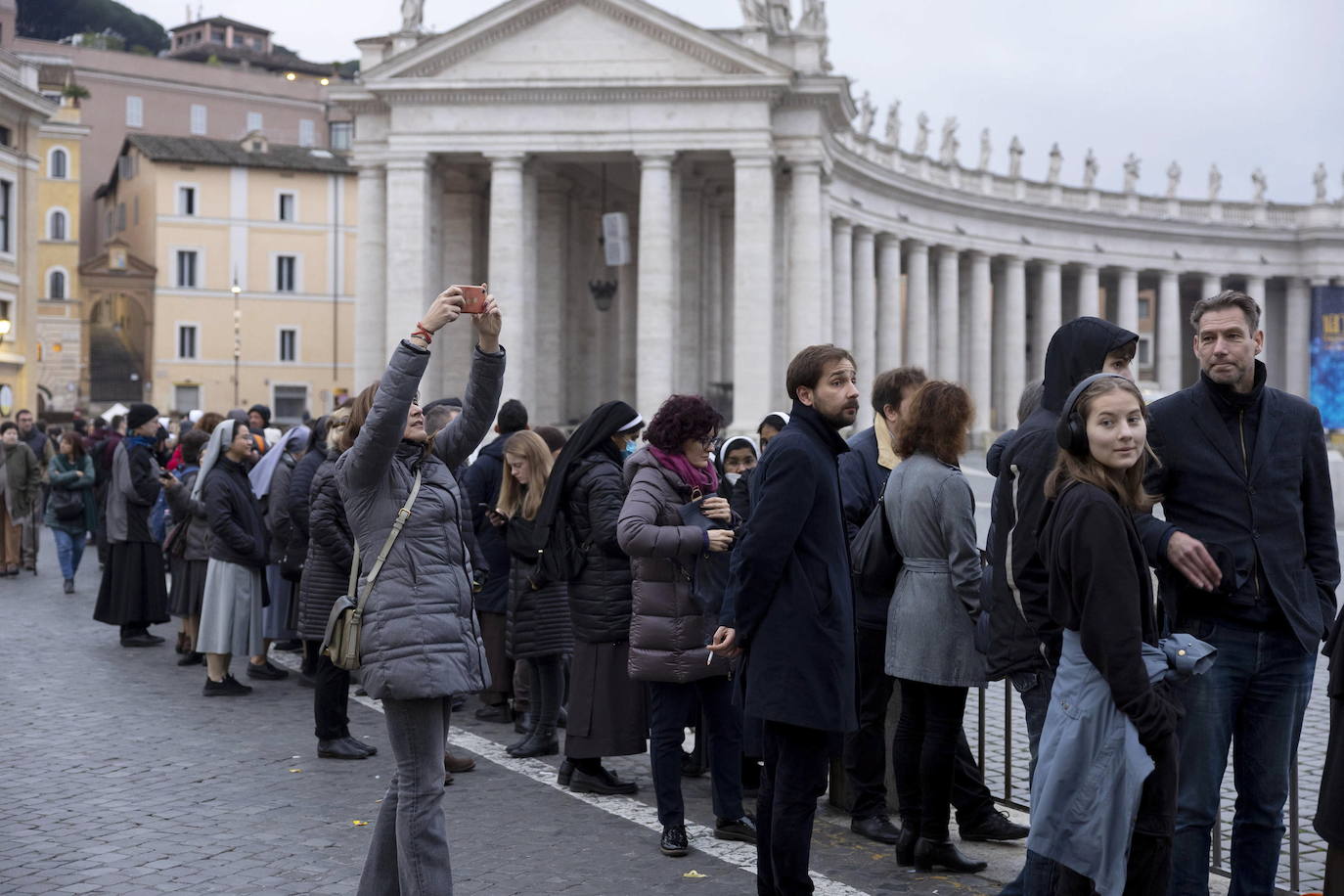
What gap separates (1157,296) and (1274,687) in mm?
63170

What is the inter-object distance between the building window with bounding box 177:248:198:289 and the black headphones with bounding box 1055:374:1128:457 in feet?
208

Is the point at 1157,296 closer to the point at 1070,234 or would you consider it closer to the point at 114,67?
the point at 1070,234

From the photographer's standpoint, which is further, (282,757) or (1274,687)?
(282,757)

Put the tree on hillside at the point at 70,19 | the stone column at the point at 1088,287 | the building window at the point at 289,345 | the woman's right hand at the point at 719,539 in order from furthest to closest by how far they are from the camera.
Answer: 1. the tree on hillside at the point at 70,19
2. the building window at the point at 289,345
3. the stone column at the point at 1088,287
4. the woman's right hand at the point at 719,539

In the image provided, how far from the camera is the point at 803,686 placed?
559 cm

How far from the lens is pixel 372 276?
1594 inches

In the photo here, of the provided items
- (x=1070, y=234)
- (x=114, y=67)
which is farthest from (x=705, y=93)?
(x=114, y=67)

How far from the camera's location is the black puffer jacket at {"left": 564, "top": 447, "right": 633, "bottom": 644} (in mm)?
7914

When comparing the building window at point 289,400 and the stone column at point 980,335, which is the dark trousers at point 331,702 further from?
the building window at point 289,400

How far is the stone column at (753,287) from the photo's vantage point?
37062mm

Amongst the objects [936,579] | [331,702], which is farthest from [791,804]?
[331,702]

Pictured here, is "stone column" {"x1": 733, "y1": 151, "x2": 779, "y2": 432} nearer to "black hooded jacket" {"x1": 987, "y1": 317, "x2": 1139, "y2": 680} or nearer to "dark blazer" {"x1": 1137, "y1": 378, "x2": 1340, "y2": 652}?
"black hooded jacket" {"x1": 987, "y1": 317, "x2": 1139, "y2": 680}

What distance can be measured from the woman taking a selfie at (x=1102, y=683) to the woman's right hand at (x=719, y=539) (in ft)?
7.67

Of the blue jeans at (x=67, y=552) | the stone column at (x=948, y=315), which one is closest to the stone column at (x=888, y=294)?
the stone column at (x=948, y=315)
